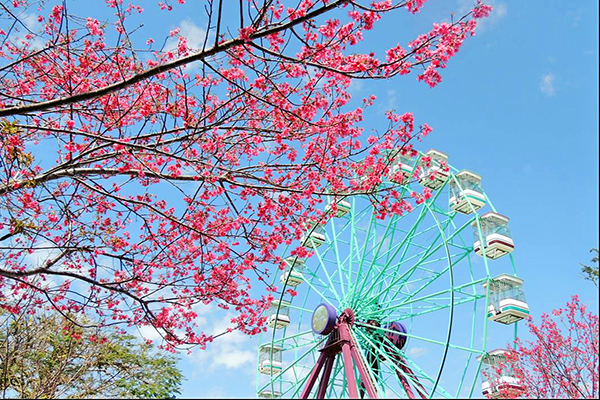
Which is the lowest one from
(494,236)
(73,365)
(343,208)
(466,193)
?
(73,365)

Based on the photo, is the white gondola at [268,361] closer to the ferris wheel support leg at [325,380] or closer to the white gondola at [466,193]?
the ferris wheel support leg at [325,380]

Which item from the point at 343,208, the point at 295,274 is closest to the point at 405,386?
the point at 295,274

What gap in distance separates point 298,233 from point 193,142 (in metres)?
1.68

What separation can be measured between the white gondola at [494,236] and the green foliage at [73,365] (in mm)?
8580

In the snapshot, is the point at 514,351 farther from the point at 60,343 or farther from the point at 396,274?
the point at 60,343

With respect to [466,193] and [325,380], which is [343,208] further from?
[325,380]

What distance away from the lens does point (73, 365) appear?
1229 centimetres

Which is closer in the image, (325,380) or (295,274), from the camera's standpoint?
(325,380)

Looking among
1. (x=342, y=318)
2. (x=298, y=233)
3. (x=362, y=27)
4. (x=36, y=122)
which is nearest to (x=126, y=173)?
(x=36, y=122)

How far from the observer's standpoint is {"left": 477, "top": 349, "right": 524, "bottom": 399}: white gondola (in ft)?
33.1

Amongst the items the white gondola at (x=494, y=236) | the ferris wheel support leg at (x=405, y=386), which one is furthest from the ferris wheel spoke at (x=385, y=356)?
the white gondola at (x=494, y=236)

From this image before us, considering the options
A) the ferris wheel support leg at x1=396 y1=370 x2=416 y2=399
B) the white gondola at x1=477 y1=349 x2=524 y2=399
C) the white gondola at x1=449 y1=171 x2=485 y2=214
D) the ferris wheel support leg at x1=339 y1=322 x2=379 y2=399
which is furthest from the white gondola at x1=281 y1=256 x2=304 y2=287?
the white gondola at x1=477 y1=349 x2=524 y2=399

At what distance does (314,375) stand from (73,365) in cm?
595

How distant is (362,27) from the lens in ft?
13.3
